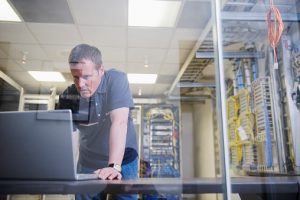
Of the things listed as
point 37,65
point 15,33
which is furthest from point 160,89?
point 15,33

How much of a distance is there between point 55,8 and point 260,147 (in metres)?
2.54

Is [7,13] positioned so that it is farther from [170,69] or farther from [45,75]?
[170,69]

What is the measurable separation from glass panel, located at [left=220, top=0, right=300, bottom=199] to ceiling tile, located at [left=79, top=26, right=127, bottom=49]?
1216mm

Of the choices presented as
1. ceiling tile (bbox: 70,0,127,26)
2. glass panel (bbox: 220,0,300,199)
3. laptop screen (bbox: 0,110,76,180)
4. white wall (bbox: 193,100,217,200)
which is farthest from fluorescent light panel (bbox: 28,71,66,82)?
white wall (bbox: 193,100,217,200)

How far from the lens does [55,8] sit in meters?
2.56

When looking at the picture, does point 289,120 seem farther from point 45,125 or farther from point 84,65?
point 45,125

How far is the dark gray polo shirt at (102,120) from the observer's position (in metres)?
1.73

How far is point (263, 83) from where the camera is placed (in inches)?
101

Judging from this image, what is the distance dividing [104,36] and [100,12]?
47 centimetres

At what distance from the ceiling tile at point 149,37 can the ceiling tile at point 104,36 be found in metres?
0.10

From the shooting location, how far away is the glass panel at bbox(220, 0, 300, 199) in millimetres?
2080

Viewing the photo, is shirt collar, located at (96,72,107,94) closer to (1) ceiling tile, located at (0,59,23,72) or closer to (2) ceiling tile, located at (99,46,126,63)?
(2) ceiling tile, located at (99,46,126,63)

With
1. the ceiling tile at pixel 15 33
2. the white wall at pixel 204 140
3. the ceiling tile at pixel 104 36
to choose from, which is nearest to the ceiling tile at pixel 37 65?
the ceiling tile at pixel 15 33

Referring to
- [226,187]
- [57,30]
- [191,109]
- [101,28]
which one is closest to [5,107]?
[57,30]
